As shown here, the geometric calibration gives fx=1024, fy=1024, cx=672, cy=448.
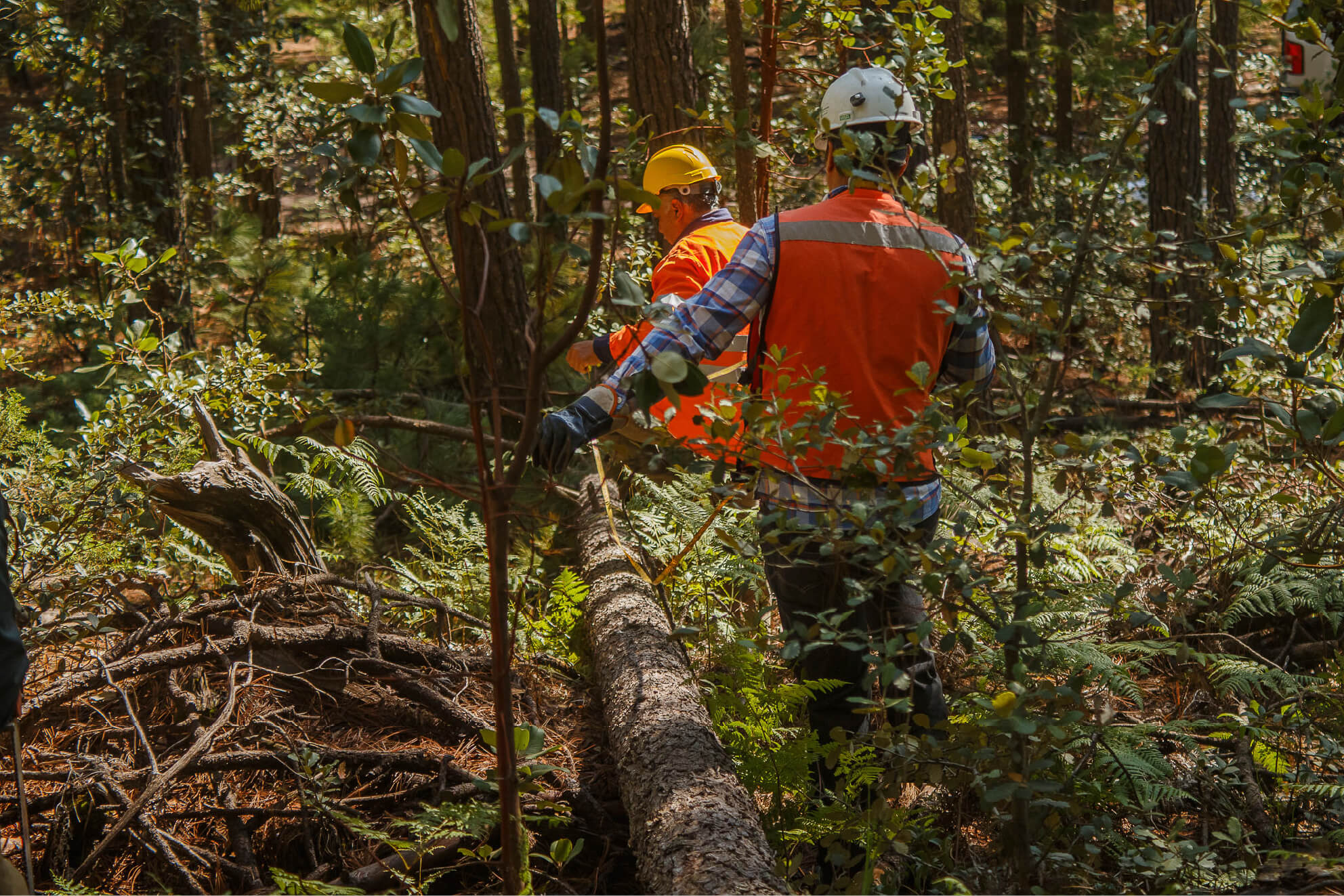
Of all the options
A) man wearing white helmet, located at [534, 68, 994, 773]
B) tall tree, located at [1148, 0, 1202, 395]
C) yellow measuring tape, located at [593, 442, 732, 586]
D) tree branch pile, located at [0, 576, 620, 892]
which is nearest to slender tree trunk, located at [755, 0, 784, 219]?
man wearing white helmet, located at [534, 68, 994, 773]

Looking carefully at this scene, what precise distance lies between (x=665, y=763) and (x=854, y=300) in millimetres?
1555

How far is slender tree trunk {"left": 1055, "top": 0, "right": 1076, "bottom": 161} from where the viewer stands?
43.9 feet

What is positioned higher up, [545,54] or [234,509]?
[545,54]

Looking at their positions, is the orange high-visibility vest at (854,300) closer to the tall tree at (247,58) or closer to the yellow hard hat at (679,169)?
the yellow hard hat at (679,169)

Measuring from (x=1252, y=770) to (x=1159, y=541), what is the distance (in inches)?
79.7

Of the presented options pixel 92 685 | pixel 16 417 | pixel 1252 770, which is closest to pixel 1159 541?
pixel 1252 770

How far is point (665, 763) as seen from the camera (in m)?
3.05

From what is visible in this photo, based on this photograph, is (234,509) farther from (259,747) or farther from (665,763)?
(665,763)

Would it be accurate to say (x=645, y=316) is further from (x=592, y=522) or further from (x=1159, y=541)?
(x=1159, y=541)

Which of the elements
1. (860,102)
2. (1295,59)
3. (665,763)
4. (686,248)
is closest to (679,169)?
(686,248)

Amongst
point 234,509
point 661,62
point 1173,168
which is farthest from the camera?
point 1173,168

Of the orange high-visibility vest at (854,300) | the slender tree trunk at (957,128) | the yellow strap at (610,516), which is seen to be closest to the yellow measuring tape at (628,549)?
the yellow strap at (610,516)

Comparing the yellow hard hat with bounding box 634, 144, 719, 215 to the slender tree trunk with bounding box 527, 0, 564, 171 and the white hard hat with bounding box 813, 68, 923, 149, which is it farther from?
the slender tree trunk with bounding box 527, 0, 564, 171

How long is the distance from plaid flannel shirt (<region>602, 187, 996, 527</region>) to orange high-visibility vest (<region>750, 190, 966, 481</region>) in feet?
0.21
